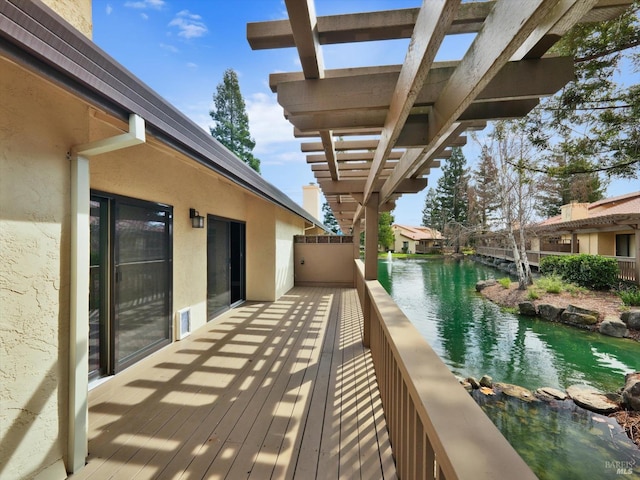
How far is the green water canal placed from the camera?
320 centimetres

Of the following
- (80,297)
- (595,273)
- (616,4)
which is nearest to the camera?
(616,4)

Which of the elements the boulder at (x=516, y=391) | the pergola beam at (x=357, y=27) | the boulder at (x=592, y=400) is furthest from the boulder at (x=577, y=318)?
the pergola beam at (x=357, y=27)

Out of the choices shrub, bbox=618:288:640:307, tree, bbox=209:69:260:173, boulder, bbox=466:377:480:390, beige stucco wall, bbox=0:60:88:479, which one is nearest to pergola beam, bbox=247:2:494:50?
beige stucco wall, bbox=0:60:88:479

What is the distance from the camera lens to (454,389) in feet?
4.17

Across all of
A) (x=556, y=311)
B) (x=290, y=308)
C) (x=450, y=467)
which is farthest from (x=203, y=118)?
(x=450, y=467)

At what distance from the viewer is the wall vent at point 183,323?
408 cm

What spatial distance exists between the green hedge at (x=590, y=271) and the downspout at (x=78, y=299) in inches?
544

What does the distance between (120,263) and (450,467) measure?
3361 mm

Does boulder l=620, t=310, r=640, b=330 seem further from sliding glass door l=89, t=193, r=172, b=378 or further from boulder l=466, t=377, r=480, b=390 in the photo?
sliding glass door l=89, t=193, r=172, b=378

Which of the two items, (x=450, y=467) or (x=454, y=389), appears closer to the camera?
(x=450, y=467)

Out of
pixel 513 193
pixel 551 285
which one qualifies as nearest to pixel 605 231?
pixel 513 193

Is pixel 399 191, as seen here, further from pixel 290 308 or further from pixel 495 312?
pixel 495 312

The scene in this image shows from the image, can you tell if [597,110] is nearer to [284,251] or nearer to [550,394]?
[550,394]

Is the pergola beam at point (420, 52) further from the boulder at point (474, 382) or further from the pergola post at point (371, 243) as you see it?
the boulder at point (474, 382)
